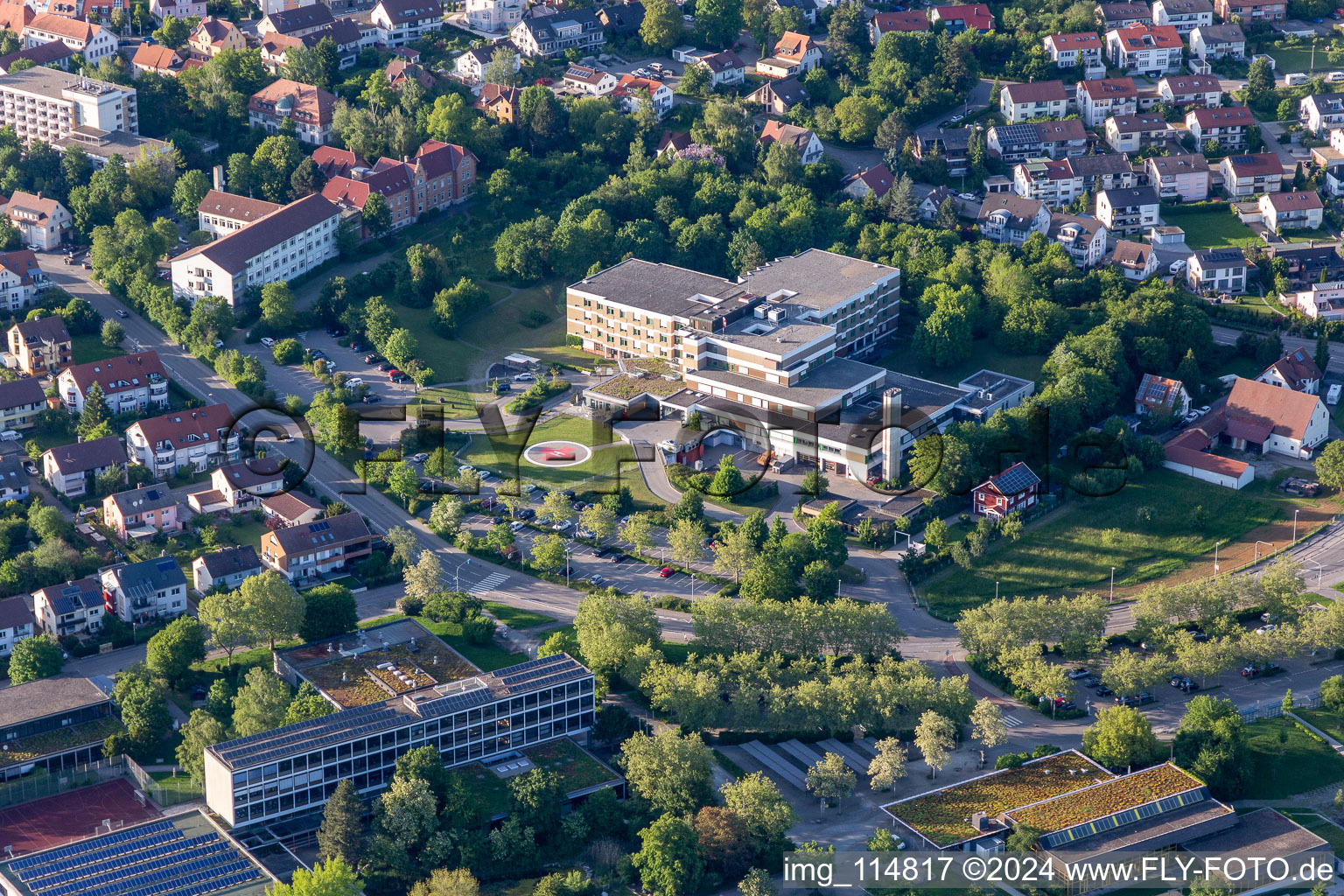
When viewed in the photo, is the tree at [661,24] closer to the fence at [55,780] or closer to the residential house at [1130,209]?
the residential house at [1130,209]

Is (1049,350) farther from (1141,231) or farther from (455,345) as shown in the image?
(455,345)

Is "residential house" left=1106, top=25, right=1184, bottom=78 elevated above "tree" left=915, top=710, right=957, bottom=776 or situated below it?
above

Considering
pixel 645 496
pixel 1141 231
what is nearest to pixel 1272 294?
pixel 1141 231

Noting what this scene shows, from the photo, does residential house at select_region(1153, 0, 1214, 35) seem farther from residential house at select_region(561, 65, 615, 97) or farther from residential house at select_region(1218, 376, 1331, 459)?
residential house at select_region(1218, 376, 1331, 459)

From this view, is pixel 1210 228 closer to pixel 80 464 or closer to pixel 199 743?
pixel 80 464

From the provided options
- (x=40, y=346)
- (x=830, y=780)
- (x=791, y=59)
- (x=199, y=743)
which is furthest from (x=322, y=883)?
(x=791, y=59)

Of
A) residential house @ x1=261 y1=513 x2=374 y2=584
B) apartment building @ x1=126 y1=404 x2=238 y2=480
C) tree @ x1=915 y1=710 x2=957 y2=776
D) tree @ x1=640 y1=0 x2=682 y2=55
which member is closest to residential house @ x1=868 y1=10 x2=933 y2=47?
tree @ x1=640 y1=0 x2=682 y2=55
